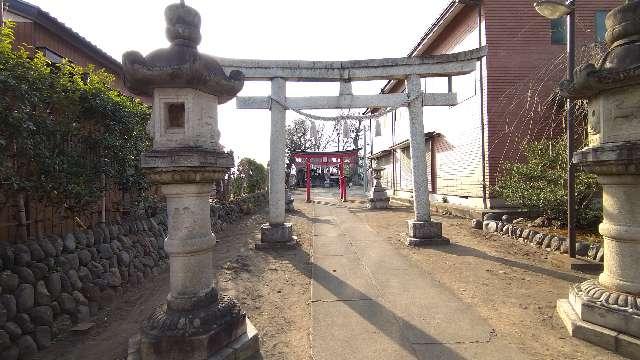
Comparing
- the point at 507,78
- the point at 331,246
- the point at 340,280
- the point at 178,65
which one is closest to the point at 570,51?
the point at 507,78

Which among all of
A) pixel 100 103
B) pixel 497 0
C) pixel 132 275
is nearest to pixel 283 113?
pixel 100 103

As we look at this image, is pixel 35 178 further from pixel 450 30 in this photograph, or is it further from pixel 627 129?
pixel 450 30

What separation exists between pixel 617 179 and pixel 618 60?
1.16 metres

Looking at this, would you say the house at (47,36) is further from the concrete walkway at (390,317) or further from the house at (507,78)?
the house at (507,78)

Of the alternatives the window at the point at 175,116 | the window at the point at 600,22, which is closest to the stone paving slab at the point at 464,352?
the window at the point at 175,116

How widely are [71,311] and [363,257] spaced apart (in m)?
4.94

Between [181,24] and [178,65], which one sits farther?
[181,24]

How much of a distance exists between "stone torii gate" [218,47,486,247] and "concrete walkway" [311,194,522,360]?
1.62 metres

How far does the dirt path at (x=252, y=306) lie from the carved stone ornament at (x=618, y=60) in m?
3.91

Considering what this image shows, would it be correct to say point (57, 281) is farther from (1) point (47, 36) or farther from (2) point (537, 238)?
(2) point (537, 238)

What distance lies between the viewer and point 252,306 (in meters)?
4.73

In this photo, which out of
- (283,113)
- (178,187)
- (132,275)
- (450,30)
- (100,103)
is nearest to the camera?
(178,187)

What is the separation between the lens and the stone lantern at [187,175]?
9.82 ft

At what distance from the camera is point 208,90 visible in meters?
3.33
